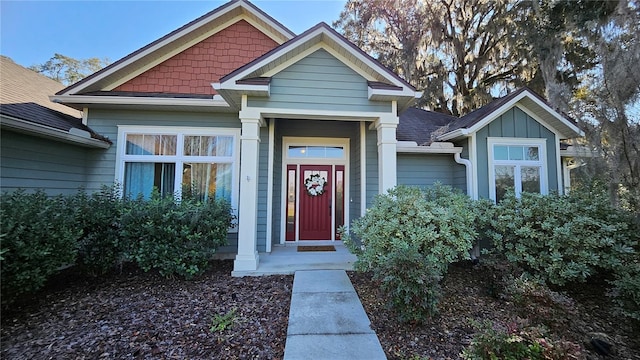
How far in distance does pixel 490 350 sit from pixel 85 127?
7.43 m

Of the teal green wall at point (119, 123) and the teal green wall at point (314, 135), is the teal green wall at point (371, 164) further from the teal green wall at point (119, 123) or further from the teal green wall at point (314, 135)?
the teal green wall at point (119, 123)

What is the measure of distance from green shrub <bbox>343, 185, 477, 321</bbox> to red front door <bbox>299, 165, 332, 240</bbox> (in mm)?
2434

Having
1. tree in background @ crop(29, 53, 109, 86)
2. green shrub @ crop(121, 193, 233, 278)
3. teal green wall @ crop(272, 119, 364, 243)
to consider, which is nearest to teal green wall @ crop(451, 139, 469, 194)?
teal green wall @ crop(272, 119, 364, 243)

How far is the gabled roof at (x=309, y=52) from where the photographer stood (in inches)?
183

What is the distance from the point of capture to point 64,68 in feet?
59.6

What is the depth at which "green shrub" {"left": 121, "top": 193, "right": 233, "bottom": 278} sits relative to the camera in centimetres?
425

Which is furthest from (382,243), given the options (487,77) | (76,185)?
(487,77)

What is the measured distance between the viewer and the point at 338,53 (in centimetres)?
503

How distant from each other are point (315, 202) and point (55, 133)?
5112 mm

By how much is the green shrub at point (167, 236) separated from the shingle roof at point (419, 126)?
4666mm

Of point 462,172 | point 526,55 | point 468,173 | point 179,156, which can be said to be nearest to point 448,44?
point 526,55

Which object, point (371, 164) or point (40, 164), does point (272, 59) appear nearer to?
point (371, 164)

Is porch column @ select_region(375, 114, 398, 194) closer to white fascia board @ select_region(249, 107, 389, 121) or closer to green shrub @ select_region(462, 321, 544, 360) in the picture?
white fascia board @ select_region(249, 107, 389, 121)

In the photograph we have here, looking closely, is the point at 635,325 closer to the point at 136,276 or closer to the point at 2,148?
the point at 136,276
